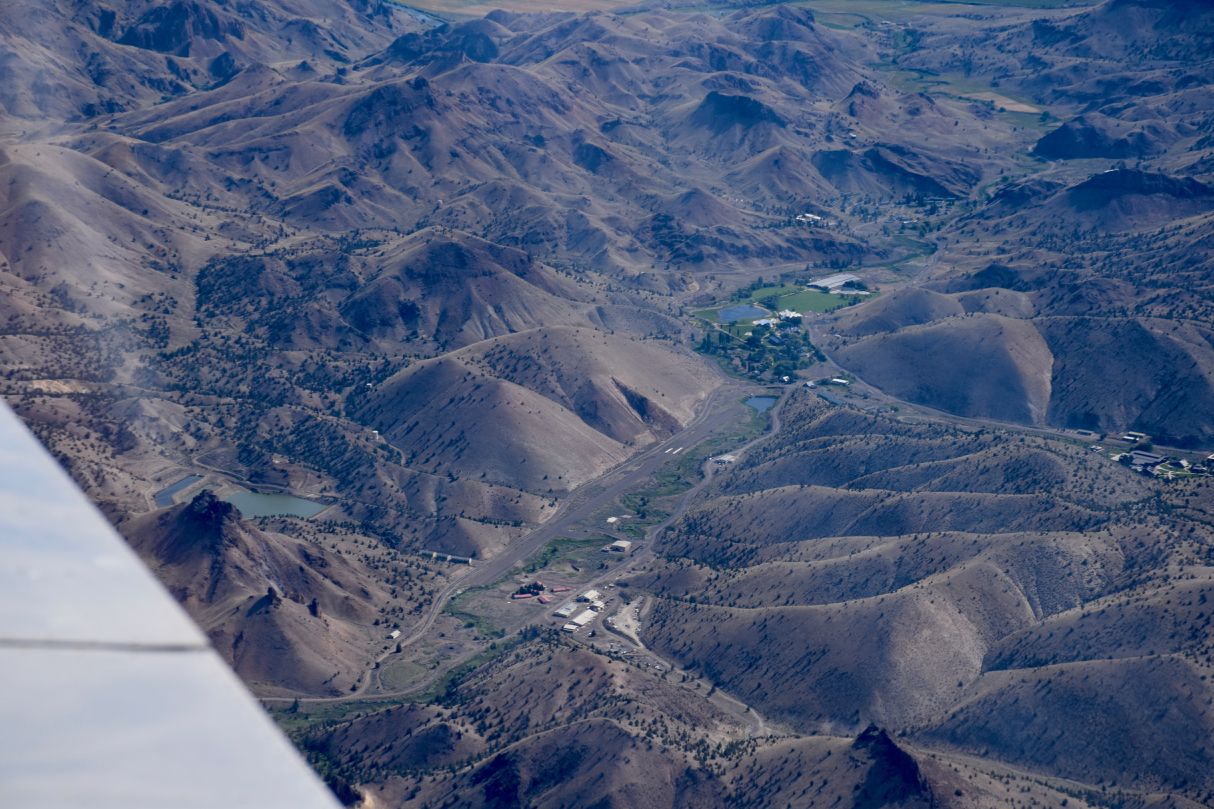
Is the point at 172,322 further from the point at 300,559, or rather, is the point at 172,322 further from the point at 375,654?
the point at 375,654

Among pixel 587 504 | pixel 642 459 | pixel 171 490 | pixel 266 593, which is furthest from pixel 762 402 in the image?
pixel 266 593

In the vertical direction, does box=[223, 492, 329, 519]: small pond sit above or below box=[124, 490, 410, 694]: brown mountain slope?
below

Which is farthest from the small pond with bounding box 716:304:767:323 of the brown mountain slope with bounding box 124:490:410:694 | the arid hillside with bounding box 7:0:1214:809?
the brown mountain slope with bounding box 124:490:410:694

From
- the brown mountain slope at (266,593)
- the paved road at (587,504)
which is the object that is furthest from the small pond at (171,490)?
the paved road at (587,504)

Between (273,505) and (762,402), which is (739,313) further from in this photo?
(273,505)

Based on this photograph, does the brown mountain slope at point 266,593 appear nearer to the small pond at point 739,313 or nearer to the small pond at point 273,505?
the small pond at point 273,505

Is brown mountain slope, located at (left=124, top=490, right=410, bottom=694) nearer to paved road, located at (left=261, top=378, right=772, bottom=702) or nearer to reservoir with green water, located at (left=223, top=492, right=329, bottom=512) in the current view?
paved road, located at (left=261, top=378, right=772, bottom=702)
